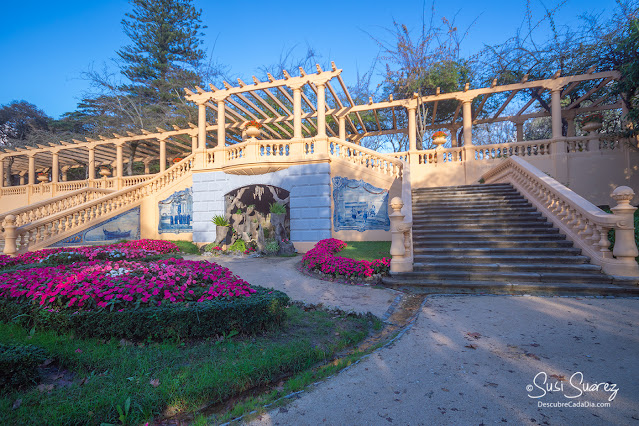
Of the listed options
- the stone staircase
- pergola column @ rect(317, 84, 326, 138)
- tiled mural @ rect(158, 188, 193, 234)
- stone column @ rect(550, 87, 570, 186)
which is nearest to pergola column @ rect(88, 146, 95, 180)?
tiled mural @ rect(158, 188, 193, 234)

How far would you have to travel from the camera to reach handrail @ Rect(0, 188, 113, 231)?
462 inches

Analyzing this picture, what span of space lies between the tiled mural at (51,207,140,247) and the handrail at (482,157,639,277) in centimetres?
1559

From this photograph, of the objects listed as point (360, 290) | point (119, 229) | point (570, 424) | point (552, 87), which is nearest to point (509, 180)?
point (552, 87)

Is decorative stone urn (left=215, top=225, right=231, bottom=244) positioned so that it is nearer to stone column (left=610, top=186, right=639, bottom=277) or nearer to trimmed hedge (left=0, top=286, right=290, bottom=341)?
trimmed hedge (left=0, top=286, right=290, bottom=341)

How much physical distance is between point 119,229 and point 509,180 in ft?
53.0

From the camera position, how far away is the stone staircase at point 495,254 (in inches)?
235

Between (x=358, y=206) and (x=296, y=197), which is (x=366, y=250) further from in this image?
(x=296, y=197)

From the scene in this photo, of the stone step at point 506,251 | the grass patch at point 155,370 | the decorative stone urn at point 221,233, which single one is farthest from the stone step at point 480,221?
the decorative stone urn at point 221,233

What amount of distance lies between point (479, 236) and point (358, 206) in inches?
188

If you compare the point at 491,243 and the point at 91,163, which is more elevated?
the point at 91,163

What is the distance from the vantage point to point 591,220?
652 cm

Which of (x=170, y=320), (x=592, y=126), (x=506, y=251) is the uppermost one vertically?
(x=592, y=126)

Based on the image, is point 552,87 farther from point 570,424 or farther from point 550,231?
point 570,424

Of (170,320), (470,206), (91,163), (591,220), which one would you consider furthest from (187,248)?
(591,220)
